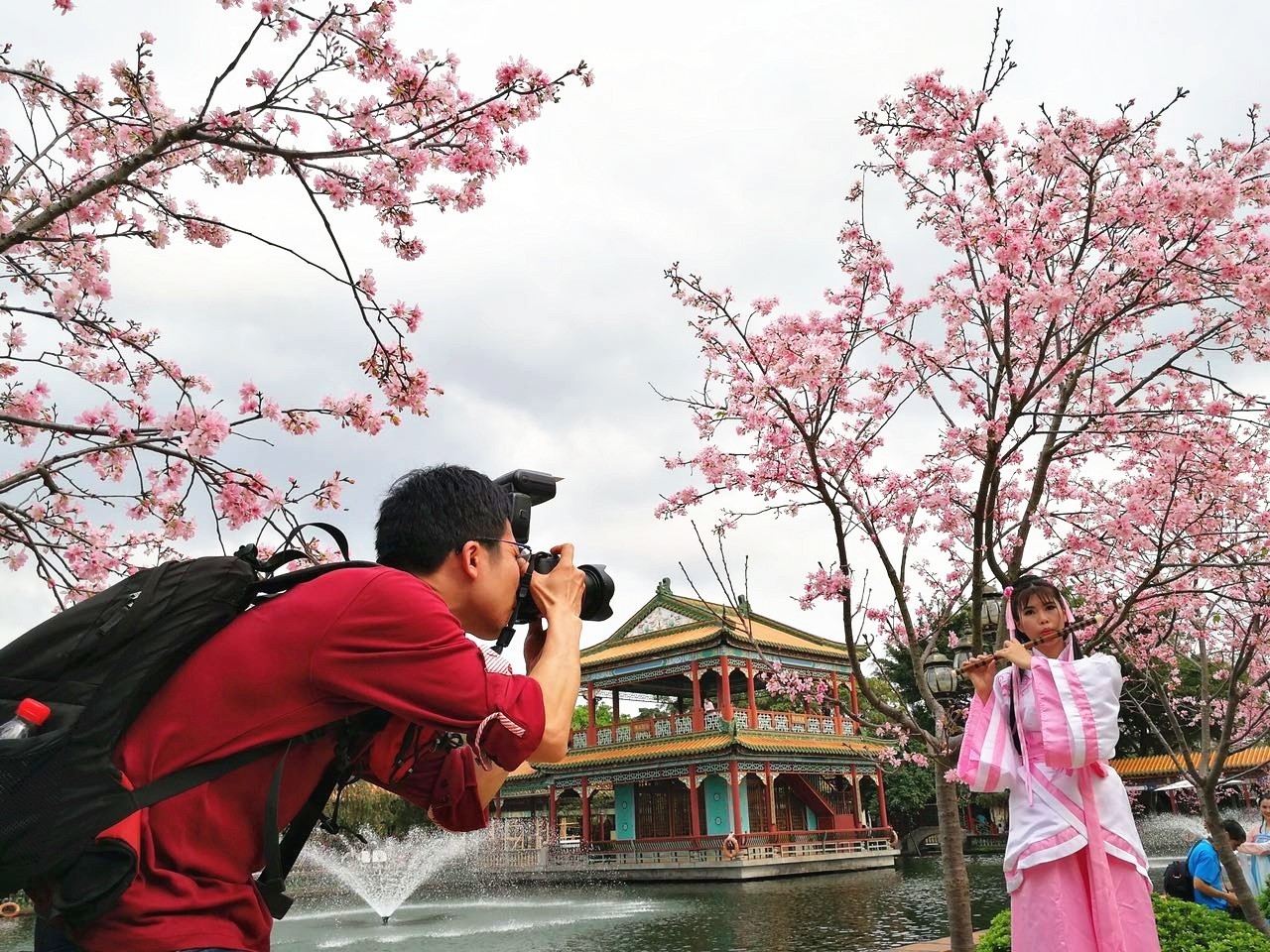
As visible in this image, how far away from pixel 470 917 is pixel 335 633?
1833 centimetres

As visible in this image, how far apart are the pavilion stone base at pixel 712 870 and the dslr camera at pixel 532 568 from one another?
2315 centimetres

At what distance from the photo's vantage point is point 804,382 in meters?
6.00

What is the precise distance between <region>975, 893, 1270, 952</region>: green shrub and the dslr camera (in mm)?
4114

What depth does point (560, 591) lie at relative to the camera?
1600 mm

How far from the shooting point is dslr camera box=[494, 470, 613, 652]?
63.2 inches

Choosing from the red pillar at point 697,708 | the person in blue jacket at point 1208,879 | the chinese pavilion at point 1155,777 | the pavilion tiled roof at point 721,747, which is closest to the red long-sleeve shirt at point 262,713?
the person in blue jacket at point 1208,879

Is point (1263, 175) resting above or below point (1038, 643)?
above

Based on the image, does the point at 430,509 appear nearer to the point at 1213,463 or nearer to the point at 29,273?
the point at 29,273

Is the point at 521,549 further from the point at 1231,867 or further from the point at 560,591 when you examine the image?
the point at 1231,867

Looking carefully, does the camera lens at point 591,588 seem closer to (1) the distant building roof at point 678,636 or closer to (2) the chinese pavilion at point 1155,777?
(1) the distant building roof at point 678,636

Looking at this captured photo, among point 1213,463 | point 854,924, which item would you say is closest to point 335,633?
point 1213,463

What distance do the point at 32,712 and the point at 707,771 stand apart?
2516 cm

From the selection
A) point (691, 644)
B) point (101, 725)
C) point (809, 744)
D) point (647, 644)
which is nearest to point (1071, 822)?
point (101, 725)

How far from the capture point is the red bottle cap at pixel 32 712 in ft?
3.61
